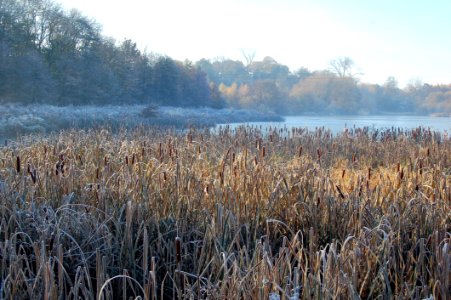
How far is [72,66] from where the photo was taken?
1133 inches

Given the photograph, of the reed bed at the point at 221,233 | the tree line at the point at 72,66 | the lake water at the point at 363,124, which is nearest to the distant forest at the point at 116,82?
the tree line at the point at 72,66

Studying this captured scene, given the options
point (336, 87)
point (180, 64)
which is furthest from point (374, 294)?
point (336, 87)

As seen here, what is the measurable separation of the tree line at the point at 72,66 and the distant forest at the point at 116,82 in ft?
0.16

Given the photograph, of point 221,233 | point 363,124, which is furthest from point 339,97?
point 221,233

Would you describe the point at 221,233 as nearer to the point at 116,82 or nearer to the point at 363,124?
the point at 363,124

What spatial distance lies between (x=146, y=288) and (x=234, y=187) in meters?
1.88

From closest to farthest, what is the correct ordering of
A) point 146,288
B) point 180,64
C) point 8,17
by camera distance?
point 146,288
point 8,17
point 180,64

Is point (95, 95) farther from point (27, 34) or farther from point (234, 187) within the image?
point (234, 187)

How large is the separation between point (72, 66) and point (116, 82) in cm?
357

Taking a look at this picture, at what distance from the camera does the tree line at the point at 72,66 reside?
24.7m

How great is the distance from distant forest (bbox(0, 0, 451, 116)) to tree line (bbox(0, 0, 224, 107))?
0.05 m

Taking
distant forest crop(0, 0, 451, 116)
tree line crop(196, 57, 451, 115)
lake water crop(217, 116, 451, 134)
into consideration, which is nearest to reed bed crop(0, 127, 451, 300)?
lake water crop(217, 116, 451, 134)

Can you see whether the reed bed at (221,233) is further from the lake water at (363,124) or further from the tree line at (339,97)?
the tree line at (339,97)

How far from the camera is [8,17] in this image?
1019 inches
